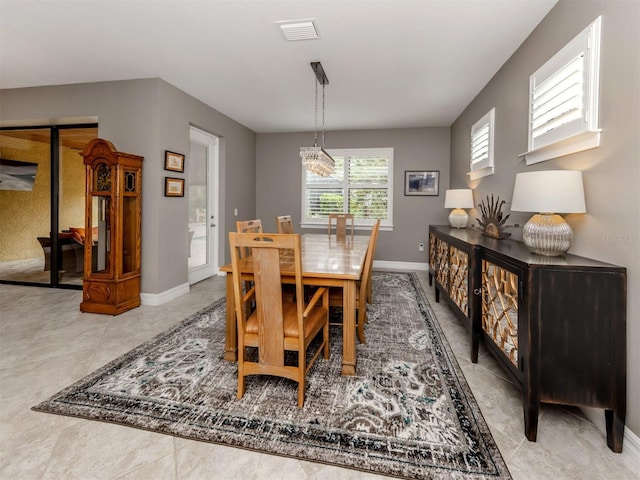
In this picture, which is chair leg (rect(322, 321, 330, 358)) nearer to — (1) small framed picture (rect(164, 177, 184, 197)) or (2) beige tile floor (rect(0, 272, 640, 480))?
(2) beige tile floor (rect(0, 272, 640, 480))

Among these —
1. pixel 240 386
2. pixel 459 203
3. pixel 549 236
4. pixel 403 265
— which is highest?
pixel 459 203

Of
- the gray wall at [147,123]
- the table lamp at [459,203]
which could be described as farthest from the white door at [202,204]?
the table lamp at [459,203]

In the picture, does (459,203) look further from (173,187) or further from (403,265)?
(173,187)

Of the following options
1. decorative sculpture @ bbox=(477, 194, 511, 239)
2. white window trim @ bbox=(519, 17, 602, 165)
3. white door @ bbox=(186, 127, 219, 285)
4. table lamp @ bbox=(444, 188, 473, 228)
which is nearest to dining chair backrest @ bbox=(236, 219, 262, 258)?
white door @ bbox=(186, 127, 219, 285)

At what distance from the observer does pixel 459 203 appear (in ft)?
13.6

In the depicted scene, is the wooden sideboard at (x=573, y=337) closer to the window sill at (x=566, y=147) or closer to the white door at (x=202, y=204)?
the window sill at (x=566, y=147)

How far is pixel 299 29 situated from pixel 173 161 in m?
2.18

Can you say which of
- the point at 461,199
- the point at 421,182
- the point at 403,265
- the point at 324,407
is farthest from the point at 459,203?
the point at 324,407

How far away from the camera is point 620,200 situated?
1616 millimetres

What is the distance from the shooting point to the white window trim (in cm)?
180

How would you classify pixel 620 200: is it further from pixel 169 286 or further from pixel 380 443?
pixel 169 286

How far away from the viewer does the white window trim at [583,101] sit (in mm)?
1796

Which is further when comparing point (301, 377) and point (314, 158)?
point (314, 158)

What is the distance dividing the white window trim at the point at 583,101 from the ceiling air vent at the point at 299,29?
1758mm
